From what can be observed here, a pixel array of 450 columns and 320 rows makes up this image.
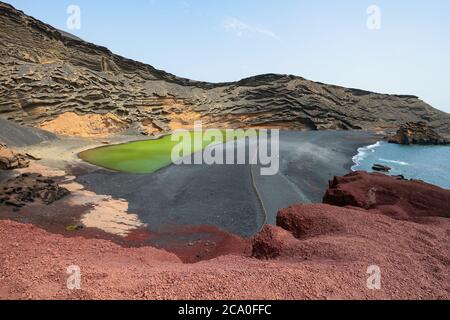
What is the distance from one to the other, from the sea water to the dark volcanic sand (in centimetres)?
637

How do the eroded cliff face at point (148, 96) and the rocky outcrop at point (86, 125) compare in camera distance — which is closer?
the rocky outcrop at point (86, 125)

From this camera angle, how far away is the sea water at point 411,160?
3003 cm

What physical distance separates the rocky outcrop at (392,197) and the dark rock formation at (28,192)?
13355 millimetres

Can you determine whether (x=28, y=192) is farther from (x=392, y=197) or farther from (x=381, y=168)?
(x=381, y=168)

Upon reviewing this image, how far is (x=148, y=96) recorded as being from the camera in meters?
53.4

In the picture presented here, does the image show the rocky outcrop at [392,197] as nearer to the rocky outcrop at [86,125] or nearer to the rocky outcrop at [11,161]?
the rocky outcrop at [11,161]

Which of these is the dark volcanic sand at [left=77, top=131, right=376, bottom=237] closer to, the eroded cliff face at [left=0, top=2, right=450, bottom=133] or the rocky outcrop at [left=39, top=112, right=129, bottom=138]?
the rocky outcrop at [left=39, top=112, right=129, bottom=138]

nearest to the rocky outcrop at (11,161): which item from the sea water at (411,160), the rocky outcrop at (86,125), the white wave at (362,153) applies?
the rocky outcrop at (86,125)

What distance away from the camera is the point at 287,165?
2764 centimetres

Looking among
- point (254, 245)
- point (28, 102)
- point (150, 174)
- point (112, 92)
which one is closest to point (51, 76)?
point (28, 102)

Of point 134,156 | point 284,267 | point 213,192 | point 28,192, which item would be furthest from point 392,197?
point 134,156

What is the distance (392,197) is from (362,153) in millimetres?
29186
